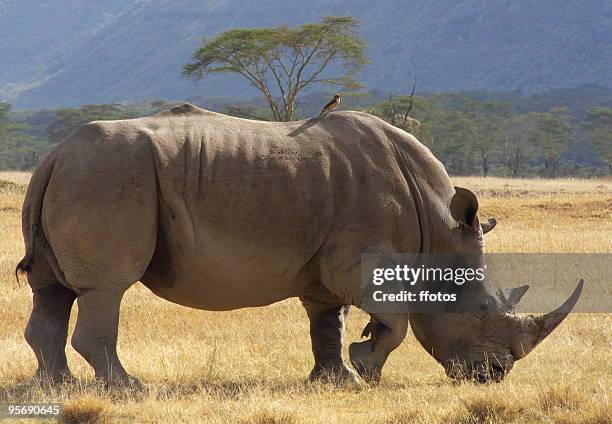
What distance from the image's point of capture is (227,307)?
8.05 meters

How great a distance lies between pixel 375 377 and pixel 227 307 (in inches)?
46.3

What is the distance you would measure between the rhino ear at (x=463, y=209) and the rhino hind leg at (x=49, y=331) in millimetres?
2916

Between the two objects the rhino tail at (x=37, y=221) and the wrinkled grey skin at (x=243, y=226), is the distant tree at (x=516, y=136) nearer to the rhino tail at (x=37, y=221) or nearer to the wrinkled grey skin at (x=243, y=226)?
the wrinkled grey skin at (x=243, y=226)

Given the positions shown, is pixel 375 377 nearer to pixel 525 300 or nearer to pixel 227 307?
pixel 227 307

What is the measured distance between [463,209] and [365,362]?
52.8 inches

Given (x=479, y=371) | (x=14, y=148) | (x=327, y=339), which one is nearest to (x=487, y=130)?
(x=14, y=148)

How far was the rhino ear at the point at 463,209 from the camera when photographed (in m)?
8.09

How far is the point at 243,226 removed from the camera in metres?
7.66

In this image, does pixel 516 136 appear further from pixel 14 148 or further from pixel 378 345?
pixel 378 345

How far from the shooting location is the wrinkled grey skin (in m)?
7.41

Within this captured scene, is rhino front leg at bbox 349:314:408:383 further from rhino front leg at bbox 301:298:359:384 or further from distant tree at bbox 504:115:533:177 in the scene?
distant tree at bbox 504:115:533:177

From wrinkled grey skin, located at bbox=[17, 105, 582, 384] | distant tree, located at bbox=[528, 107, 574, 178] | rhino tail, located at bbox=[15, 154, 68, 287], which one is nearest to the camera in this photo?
wrinkled grey skin, located at bbox=[17, 105, 582, 384]

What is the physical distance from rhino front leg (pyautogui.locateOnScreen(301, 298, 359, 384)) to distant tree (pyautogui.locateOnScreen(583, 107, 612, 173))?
6980cm

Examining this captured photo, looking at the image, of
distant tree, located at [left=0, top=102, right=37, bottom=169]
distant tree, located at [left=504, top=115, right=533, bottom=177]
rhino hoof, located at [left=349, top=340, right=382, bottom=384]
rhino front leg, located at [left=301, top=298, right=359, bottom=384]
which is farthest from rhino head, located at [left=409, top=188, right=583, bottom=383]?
distant tree, located at [left=504, top=115, right=533, bottom=177]
